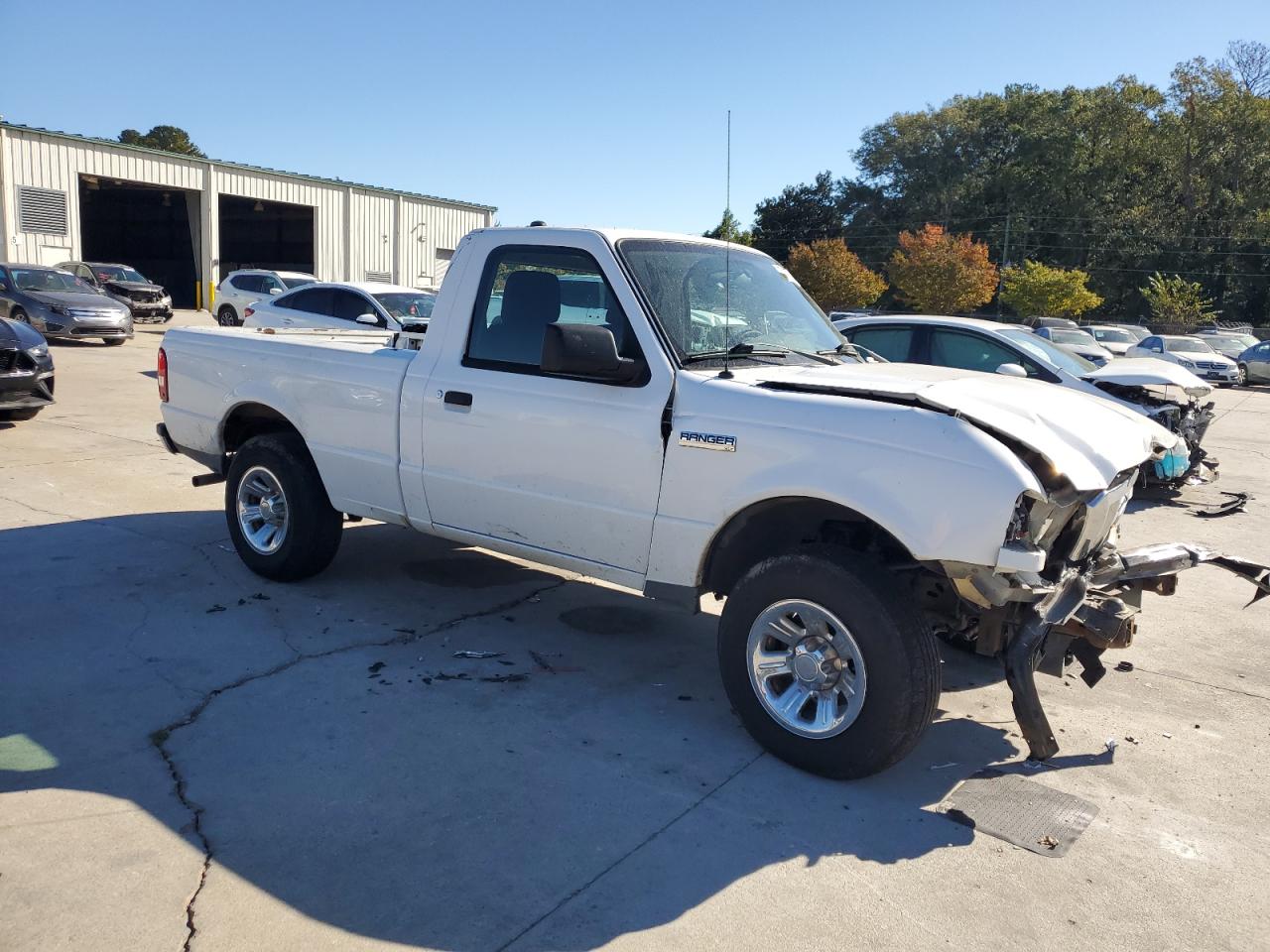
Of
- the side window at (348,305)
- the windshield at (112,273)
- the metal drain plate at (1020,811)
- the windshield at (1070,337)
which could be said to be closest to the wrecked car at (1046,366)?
the metal drain plate at (1020,811)

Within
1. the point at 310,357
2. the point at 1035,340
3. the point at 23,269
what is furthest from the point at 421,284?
the point at 310,357

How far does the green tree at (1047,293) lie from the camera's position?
49438 mm

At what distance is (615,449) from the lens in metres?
4.54

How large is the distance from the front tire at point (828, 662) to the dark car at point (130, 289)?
2838 centimetres

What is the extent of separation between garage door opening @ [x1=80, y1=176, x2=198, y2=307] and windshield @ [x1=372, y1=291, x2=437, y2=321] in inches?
1339

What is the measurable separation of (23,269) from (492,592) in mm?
20117

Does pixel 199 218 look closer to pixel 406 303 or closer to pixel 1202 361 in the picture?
pixel 406 303

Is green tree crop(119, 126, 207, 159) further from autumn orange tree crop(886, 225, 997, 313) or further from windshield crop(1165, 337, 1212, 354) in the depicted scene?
windshield crop(1165, 337, 1212, 354)

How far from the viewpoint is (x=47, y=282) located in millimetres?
21750

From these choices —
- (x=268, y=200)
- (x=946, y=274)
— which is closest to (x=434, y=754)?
(x=268, y=200)

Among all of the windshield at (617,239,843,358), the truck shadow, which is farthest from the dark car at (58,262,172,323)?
the windshield at (617,239,843,358)

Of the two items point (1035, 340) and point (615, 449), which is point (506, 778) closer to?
point (615, 449)

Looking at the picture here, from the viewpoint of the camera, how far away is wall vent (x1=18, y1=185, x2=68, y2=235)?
31.0m

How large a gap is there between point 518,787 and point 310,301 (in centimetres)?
1329
